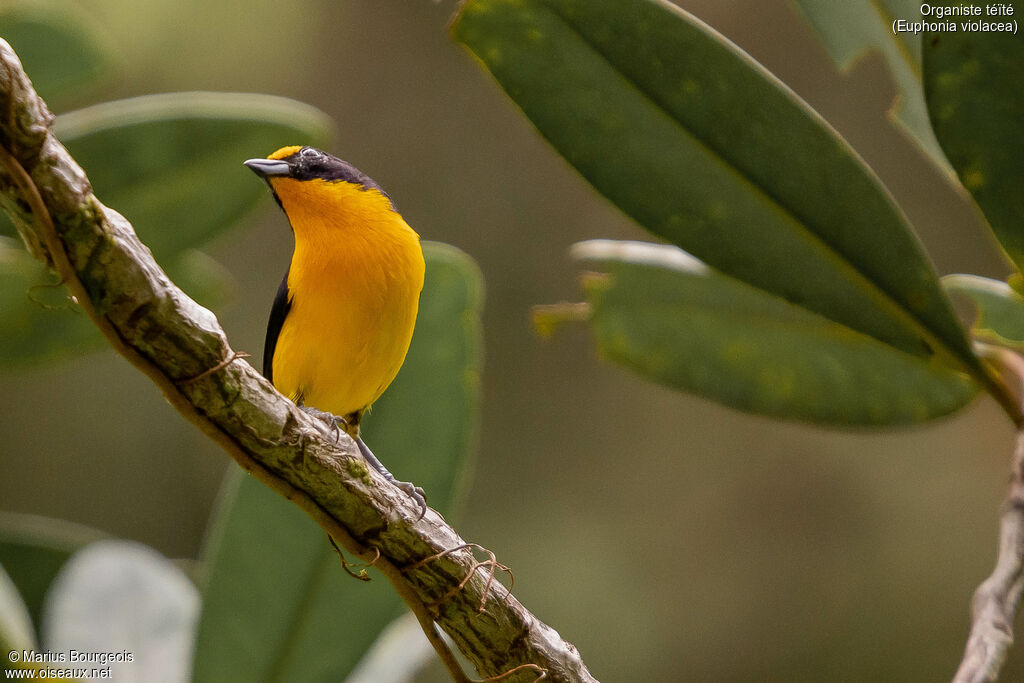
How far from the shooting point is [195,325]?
2.33ft

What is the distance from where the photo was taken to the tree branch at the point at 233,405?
0.66 metres

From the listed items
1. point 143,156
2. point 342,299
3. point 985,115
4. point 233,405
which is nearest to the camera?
point 233,405

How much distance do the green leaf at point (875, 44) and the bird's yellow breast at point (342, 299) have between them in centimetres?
60

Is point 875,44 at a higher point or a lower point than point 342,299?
higher

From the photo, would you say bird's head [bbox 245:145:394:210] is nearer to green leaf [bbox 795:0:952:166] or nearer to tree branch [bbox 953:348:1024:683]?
green leaf [bbox 795:0:952:166]

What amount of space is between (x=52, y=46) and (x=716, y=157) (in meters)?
1.10

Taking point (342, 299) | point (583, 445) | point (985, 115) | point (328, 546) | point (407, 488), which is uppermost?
point (985, 115)

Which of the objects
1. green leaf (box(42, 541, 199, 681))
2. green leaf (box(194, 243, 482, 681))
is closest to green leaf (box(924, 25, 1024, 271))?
green leaf (box(194, 243, 482, 681))

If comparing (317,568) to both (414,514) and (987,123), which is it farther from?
(987,123)

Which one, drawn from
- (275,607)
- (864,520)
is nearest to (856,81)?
(864,520)

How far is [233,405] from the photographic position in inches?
29.3

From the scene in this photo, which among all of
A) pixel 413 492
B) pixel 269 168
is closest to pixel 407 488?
pixel 413 492

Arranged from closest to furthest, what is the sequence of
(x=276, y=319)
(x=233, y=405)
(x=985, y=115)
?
1. (x=233, y=405)
2. (x=985, y=115)
3. (x=276, y=319)

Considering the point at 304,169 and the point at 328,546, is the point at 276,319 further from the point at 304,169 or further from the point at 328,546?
the point at 328,546
